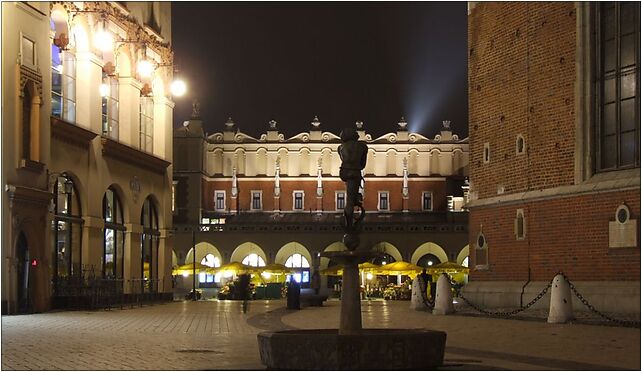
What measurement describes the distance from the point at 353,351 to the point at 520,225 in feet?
67.1

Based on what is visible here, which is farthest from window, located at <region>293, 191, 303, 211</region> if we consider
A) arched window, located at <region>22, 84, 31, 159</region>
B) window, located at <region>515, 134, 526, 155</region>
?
arched window, located at <region>22, 84, 31, 159</region>

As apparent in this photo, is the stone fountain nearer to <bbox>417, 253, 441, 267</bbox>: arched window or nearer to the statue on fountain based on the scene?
the statue on fountain

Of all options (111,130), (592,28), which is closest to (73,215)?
(111,130)

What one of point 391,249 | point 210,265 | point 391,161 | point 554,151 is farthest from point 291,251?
point 554,151

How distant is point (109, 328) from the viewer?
23.7m

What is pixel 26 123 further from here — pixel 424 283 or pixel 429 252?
pixel 429 252

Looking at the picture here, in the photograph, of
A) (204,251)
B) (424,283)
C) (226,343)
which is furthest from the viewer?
(204,251)

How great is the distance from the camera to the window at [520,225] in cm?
3253

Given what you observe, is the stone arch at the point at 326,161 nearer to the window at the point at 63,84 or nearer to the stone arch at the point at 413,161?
the stone arch at the point at 413,161

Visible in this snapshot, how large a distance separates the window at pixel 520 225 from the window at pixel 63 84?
15.2m

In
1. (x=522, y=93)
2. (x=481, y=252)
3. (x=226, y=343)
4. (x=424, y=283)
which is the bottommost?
(x=226, y=343)

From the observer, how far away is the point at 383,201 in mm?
103688

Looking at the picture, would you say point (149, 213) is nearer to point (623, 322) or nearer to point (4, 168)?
point (4, 168)

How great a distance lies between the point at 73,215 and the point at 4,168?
7.43m
